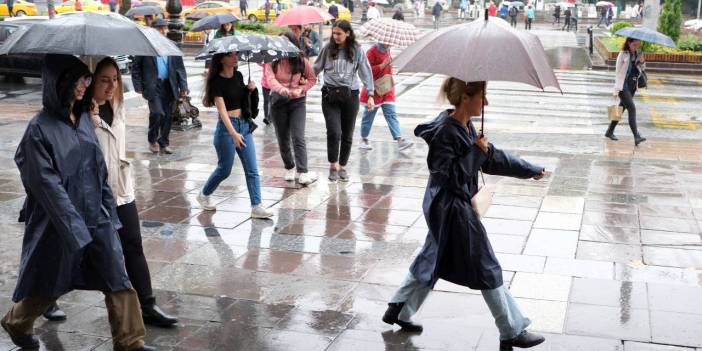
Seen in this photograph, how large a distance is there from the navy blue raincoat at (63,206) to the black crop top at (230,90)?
3.48 meters

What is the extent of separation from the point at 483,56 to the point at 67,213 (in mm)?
2296

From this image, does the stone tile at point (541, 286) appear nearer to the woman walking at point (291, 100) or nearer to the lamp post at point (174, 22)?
the woman walking at point (291, 100)

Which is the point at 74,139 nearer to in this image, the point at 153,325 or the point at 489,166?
the point at 153,325

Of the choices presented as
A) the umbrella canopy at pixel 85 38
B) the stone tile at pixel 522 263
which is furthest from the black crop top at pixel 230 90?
the umbrella canopy at pixel 85 38

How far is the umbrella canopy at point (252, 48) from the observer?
319 inches

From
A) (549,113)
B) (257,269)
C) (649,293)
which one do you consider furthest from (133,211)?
(549,113)

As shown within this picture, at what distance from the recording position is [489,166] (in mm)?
5301

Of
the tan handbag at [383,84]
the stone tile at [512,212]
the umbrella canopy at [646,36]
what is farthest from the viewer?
the umbrella canopy at [646,36]

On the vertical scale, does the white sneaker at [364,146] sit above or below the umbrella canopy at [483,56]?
below

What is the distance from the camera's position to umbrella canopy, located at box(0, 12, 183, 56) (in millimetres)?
4828

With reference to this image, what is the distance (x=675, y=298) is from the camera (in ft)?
20.7

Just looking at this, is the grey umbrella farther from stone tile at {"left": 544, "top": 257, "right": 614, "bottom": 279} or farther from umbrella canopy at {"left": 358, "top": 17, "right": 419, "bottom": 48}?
umbrella canopy at {"left": 358, "top": 17, "right": 419, "bottom": 48}

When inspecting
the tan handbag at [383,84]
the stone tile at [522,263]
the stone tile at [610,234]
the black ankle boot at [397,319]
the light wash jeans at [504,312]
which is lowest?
the stone tile at [610,234]

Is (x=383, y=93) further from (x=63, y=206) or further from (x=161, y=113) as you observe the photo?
(x=63, y=206)
